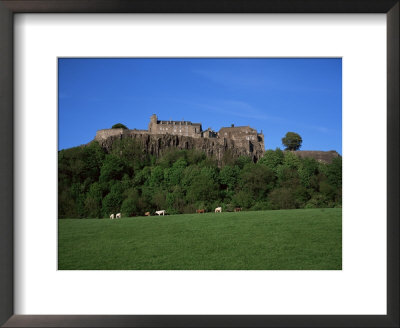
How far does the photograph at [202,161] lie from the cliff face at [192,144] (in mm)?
19

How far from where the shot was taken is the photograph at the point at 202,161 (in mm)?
4234

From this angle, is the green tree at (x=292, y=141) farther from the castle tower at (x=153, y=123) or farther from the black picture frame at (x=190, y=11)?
the black picture frame at (x=190, y=11)

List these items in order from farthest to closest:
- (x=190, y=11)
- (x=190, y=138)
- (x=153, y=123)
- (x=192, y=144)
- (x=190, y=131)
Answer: (x=192, y=144), (x=190, y=138), (x=190, y=131), (x=153, y=123), (x=190, y=11)

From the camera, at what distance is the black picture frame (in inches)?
93.5

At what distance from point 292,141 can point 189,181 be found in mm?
1821

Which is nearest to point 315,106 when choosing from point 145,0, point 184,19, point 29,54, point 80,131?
point 184,19

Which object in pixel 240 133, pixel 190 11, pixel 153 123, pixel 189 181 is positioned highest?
pixel 190 11

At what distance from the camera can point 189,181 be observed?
5.15 m

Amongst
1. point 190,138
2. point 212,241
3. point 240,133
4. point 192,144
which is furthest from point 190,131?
point 212,241

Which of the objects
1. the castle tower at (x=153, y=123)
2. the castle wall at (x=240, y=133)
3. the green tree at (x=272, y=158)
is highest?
the castle tower at (x=153, y=123)

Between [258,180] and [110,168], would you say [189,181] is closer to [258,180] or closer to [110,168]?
[258,180]

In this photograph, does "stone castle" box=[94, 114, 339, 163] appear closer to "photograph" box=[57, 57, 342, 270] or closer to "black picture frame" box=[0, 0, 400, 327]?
"photograph" box=[57, 57, 342, 270]

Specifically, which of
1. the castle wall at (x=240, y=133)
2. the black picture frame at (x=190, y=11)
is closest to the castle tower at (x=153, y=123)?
the castle wall at (x=240, y=133)

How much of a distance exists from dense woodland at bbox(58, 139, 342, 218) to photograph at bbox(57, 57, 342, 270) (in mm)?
17
